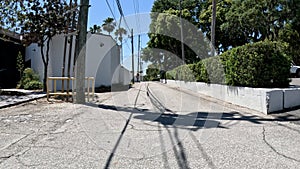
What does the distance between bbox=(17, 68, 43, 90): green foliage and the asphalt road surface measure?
8887 mm

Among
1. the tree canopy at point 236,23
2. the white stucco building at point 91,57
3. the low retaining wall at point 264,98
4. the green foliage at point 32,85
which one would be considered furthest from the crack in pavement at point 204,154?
the tree canopy at point 236,23

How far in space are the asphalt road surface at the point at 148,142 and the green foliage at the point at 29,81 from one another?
350 inches

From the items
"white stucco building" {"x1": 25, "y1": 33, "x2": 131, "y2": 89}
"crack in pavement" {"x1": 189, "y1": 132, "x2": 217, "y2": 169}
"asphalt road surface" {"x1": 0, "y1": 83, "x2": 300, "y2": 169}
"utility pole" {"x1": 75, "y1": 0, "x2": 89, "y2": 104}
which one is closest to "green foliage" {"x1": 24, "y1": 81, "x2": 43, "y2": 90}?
"white stucco building" {"x1": 25, "y1": 33, "x2": 131, "y2": 89}

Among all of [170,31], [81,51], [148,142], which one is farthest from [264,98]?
[170,31]

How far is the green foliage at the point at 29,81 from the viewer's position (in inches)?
548

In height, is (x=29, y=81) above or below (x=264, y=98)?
above

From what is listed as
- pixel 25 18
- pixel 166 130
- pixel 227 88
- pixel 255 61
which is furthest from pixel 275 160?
pixel 25 18

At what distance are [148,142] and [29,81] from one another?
1311 cm

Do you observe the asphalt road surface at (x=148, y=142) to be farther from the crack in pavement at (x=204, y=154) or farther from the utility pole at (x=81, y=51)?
the utility pole at (x=81, y=51)

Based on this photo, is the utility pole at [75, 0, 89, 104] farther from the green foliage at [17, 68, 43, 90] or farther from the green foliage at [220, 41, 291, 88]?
the green foliage at [17, 68, 43, 90]

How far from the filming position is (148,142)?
12.5 ft

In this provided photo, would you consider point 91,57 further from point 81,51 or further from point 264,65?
point 264,65

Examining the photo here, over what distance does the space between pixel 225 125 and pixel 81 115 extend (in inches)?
146

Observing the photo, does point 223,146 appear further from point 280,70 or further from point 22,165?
point 280,70
